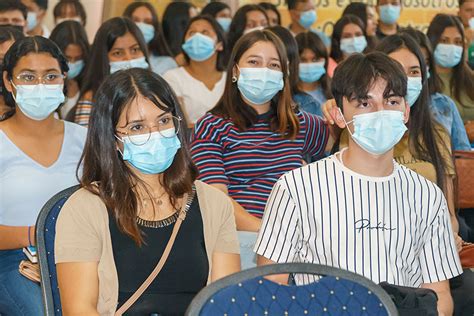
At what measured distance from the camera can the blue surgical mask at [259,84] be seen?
12.9 ft

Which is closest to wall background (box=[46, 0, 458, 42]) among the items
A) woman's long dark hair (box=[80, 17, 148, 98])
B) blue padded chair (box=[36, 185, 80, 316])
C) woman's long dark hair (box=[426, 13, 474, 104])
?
woman's long dark hair (box=[426, 13, 474, 104])

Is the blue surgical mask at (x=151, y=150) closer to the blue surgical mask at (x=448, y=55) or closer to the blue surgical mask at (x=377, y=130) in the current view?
the blue surgical mask at (x=377, y=130)

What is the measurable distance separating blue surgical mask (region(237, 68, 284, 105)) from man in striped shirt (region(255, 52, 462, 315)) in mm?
1182

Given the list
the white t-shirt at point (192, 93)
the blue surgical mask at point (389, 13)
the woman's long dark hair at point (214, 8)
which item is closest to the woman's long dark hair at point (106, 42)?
the white t-shirt at point (192, 93)

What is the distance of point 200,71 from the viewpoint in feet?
19.1

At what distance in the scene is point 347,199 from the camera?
2662 mm

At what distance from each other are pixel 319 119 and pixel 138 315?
1.75m

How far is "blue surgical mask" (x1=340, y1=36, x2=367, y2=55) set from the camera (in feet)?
21.9

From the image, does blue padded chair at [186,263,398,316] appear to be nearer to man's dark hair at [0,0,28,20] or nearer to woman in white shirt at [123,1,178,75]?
man's dark hair at [0,0,28,20]

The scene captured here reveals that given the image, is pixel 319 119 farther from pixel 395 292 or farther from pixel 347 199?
pixel 395 292

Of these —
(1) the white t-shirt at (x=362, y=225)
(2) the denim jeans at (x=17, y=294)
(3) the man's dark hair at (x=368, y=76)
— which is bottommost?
(2) the denim jeans at (x=17, y=294)

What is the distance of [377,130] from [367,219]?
11.6 inches

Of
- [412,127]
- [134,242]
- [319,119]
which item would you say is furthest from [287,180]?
[319,119]

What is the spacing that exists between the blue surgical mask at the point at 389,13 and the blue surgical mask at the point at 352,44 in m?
1.05
